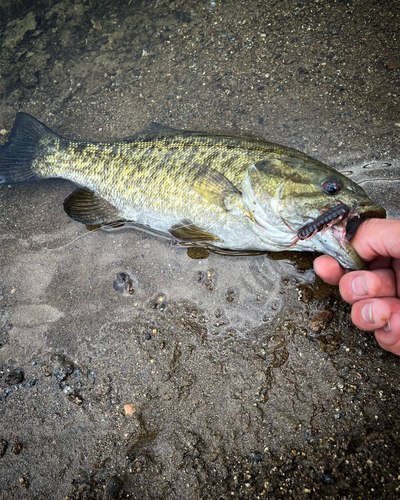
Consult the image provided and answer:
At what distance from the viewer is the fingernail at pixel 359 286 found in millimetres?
2311

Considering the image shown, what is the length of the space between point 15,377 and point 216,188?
98.1 inches

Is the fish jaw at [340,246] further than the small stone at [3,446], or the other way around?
the small stone at [3,446]

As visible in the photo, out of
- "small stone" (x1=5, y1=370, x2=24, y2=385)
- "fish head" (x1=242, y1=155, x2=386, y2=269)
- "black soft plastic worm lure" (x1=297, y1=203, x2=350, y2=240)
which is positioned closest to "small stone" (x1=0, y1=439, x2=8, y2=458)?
"small stone" (x1=5, y1=370, x2=24, y2=385)

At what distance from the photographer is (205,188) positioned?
294 cm

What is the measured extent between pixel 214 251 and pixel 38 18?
170 inches

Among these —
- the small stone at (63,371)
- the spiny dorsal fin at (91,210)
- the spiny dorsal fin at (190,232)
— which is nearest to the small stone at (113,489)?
the small stone at (63,371)

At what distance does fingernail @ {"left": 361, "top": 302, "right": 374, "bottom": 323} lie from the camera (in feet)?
7.45

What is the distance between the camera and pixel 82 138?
413 centimetres

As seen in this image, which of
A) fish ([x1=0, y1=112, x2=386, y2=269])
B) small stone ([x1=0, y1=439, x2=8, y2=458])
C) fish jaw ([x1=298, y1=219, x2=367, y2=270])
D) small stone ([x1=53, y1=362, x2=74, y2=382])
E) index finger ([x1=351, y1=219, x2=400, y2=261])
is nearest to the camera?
index finger ([x1=351, y1=219, x2=400, y2=261])

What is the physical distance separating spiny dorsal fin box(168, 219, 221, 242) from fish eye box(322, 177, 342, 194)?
3.42ft

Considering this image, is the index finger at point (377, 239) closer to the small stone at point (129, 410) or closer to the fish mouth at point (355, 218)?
the fish mouth at point (355, 218)

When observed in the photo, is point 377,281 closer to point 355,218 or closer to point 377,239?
point 377,239

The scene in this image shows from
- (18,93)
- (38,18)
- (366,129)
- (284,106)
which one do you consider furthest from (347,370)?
(38,18)

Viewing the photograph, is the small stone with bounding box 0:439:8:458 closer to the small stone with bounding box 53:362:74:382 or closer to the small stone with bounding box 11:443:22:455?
the small stone with bounding box 11:443:22:455
